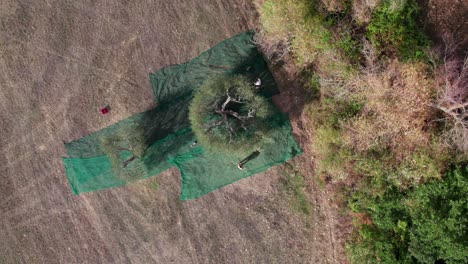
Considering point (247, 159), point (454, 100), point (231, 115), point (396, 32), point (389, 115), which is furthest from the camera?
point (247, 159)

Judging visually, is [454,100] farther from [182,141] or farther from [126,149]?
[126,149]

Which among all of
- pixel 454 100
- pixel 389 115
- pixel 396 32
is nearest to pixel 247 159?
pixel 389 115

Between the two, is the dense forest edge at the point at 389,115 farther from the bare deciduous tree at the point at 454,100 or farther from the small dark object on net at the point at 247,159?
the small dark object on net at the point at 247,159

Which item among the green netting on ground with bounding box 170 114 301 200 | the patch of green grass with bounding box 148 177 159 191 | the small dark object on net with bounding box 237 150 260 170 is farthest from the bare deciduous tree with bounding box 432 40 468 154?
the patch of green grass with bounding box 148 177 159 191

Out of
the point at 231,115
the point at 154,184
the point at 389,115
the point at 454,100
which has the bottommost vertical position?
the point at 454,100

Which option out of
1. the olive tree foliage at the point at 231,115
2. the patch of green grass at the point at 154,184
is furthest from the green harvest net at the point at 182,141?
the olive tree foliage at the point at 231,115

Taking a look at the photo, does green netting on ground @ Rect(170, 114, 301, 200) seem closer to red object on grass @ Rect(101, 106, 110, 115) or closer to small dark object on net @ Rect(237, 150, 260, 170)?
small dark object on net @ Rect(237, 150, 260, 170)
